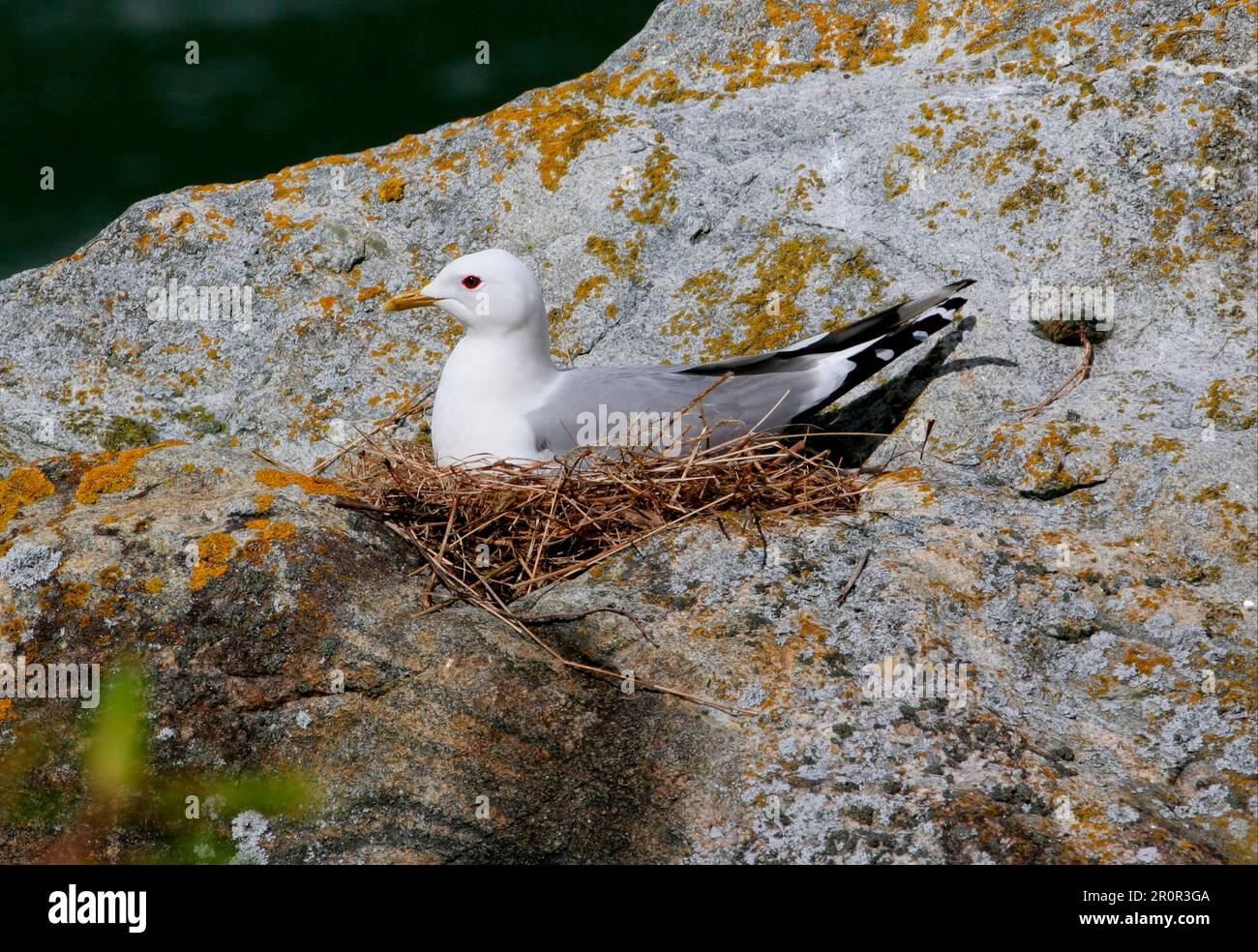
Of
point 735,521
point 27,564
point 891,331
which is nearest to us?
point 27,564

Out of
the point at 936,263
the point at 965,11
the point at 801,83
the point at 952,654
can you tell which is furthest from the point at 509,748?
the point at 965,11

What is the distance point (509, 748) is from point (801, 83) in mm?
3435

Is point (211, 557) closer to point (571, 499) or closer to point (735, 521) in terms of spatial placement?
point (571, 499)

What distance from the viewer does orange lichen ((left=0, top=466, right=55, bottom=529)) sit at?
3340 mm

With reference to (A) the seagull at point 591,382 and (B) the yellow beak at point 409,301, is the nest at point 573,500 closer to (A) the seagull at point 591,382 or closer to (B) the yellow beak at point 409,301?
(A) the seagull at point 591,382

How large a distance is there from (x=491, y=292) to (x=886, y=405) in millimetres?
1428

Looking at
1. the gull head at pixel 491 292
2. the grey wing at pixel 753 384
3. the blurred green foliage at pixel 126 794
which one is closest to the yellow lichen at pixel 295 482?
the blurred green foliage at pixel 126 794

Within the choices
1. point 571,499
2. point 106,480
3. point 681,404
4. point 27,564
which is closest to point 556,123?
point 681,404

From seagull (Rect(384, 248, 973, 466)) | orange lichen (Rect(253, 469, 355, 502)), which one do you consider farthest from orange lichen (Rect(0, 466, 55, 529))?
seagull (Rect(384, 248, 973, 466))

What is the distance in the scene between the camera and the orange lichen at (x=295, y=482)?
345 cm

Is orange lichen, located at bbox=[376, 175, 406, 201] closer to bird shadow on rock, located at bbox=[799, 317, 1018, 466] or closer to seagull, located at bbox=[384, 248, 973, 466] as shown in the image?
seagull, located at bbox=[384, 248, 973, 466]

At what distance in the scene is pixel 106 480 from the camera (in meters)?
3.44

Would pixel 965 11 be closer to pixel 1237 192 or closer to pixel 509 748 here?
pixel 1237 192

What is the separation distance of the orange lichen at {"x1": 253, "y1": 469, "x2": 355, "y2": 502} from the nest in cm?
10
